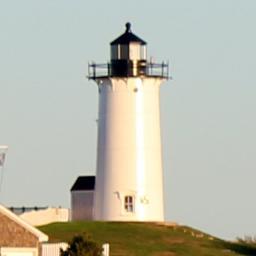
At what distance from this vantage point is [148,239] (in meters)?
90.5

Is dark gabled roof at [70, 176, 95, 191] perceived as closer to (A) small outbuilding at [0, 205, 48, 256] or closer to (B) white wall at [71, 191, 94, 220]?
(B) white wall at [71, 191, 94, 220]

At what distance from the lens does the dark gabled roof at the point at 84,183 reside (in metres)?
101

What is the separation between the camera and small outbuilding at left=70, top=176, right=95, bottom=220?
3942 inches

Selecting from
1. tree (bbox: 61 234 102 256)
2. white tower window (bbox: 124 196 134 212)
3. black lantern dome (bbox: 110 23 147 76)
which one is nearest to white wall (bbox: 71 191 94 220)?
white tower window (bbox: 124 196 134 212)

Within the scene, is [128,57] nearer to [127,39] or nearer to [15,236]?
[127,39]

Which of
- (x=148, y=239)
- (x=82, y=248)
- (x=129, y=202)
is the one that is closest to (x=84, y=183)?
(x=129, y=202)

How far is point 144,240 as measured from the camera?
296 feet

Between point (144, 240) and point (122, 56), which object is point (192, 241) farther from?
point (122, 56)

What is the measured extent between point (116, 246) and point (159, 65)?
14.8 m

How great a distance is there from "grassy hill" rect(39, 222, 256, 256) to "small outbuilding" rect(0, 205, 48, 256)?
12577 mm

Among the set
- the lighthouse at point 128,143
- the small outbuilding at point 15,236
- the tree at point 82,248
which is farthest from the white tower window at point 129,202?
the tree at point 82,248

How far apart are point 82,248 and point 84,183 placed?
3210 cm

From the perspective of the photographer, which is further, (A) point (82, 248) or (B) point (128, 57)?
(B) point (128, 57)

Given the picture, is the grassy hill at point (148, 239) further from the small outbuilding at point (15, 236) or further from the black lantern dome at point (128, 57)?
the small outbuilding at point (15, 236)
